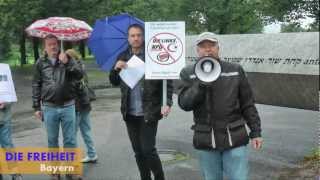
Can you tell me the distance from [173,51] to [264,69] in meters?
3.91

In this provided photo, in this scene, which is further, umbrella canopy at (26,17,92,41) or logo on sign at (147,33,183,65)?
umbrella canopy at (26,17,92,41)

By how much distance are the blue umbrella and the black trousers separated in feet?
3.06

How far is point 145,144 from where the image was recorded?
5879mm

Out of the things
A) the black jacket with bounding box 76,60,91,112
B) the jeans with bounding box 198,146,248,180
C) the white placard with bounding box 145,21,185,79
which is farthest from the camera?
the black jacket with bounding box 76,60,91,112

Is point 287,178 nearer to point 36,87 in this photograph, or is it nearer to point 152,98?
point 152,98

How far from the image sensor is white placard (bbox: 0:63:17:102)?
6.85 m

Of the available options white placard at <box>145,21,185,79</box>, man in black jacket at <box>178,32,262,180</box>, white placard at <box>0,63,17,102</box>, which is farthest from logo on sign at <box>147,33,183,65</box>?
white placard at <box>0,63,17,102</box>

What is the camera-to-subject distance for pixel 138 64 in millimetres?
6016

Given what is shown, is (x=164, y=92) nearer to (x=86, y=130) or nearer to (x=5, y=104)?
(x=5, y=104)

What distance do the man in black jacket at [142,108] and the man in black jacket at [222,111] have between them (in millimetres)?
1245

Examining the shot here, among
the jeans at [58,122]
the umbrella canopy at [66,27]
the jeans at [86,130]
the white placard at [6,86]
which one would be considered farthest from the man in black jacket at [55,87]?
the umbrella canopy at [66,27]

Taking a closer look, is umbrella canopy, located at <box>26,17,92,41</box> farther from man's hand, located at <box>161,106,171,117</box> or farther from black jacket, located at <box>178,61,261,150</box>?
black jacket, located at <box>178,61,261,150</box>

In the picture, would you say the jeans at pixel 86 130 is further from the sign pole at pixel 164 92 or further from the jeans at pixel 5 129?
the sign pole at pixel 164 92

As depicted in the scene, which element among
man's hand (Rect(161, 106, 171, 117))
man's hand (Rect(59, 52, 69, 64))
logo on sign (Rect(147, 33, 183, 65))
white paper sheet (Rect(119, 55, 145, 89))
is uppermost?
logo on sign (Rect(147, 33, 183, 65))
